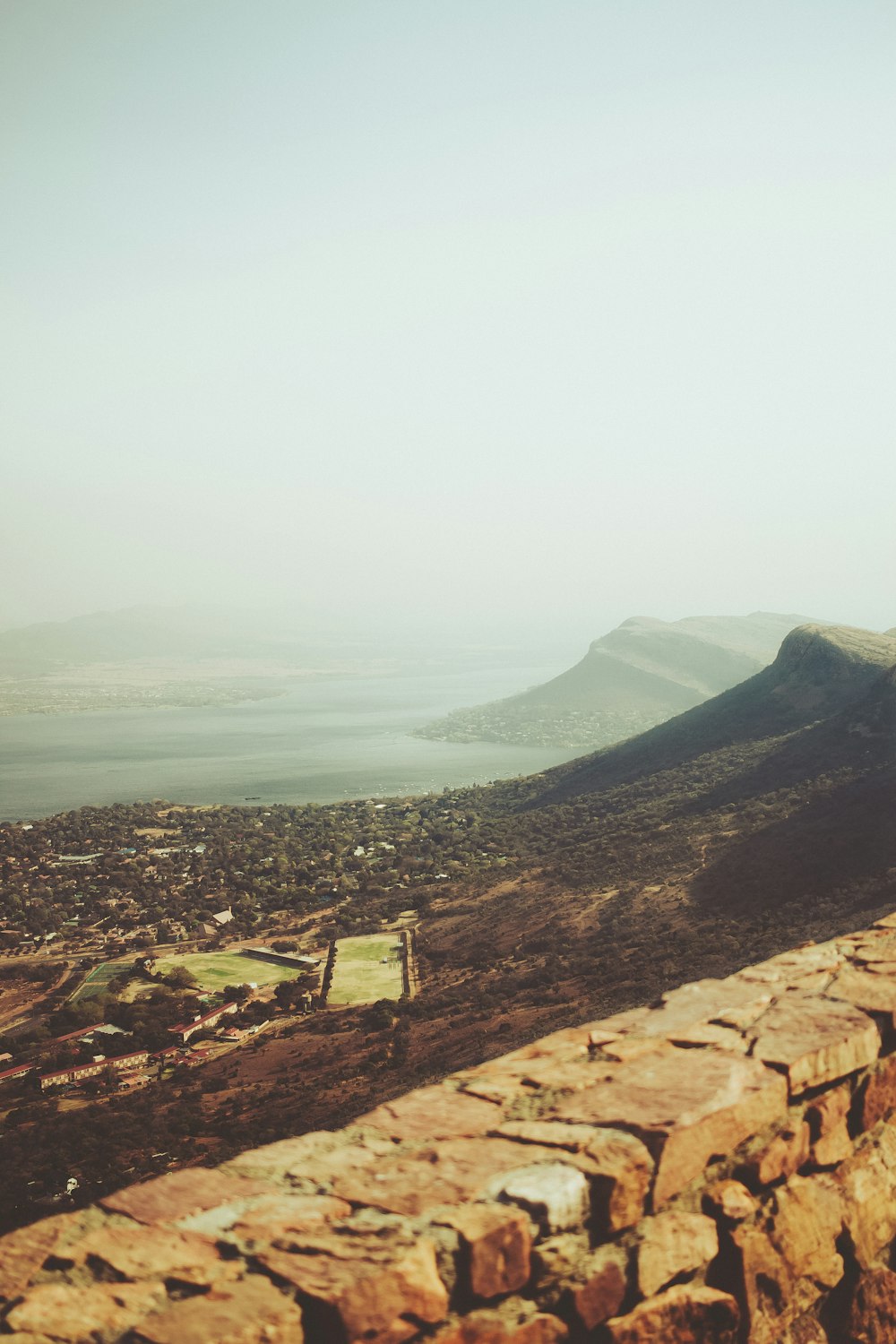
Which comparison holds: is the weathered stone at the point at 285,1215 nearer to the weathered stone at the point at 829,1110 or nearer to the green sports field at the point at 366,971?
the weathered stone at the point at 829,1110

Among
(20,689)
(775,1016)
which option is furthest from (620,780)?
(20,689)

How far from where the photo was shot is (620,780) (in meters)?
42.4

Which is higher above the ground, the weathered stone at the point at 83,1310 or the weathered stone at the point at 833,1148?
the weathered stone at the point at 83,1310

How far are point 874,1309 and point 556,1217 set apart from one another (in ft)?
4.85

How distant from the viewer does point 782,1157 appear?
2.65 m

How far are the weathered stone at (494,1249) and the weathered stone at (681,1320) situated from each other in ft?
1.19

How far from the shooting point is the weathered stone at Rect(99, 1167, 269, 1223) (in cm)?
226

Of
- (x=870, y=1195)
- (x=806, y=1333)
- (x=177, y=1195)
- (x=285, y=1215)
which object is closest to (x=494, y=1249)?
(x=285, y=1215)

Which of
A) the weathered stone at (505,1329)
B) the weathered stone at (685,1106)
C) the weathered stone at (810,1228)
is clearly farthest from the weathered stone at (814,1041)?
the weathered stone at (505,1329)

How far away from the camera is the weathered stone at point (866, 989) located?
10.5 feet

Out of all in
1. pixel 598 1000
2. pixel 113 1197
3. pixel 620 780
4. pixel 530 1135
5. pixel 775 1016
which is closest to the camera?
pixel 113 1197

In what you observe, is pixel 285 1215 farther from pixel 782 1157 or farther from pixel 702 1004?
pixel 702 1004

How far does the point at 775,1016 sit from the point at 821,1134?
486mm

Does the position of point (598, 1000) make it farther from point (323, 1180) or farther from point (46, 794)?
point (46, 794)
